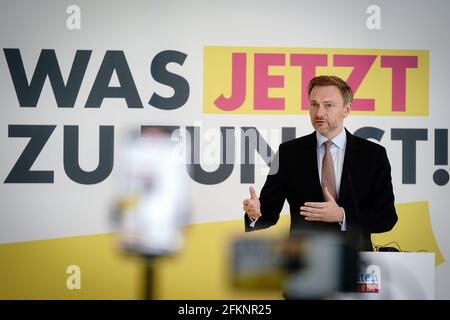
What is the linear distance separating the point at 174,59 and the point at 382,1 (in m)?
1.48

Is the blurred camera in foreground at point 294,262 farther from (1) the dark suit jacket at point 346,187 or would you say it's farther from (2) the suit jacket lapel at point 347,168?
(2) the suit jacket lapel at point 347,168

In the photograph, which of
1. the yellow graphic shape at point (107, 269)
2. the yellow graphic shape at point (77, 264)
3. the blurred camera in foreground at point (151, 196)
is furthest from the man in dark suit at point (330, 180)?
the yellow graphic shape at point (77, 264)

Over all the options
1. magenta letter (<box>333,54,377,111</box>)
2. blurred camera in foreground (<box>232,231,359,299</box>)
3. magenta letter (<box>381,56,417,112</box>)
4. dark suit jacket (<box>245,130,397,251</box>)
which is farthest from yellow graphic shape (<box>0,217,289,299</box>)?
magenta letter (<box>381,56,417,112</box>)

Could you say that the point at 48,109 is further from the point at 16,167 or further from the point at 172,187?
the point at 172,187

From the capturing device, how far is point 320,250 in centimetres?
412

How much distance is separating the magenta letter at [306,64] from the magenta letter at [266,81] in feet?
0.33

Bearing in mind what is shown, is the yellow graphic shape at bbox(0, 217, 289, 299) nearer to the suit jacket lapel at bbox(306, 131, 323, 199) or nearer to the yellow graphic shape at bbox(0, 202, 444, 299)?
the yellow graphic shape at bbox(0, 202, 444, 299)

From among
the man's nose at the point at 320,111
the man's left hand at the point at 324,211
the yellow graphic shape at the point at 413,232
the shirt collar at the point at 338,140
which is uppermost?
the man's nose at the point at 320,111

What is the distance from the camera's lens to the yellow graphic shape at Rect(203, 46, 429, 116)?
14.4ft

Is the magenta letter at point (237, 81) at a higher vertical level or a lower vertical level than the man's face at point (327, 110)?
higher

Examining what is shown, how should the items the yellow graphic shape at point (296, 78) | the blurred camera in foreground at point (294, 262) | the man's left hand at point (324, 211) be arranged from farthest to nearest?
1. the yellow graphic shape at point (296, 78)
2. the man's left hand at point (324, 211)
3. the blurred camera in foreground at point (294, 262)

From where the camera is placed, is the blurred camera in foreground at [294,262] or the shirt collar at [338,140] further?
the shirt collar at [338,140]

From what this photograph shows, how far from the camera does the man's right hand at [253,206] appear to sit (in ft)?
14.2

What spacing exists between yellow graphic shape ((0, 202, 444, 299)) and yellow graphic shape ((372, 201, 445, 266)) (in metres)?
0.03
